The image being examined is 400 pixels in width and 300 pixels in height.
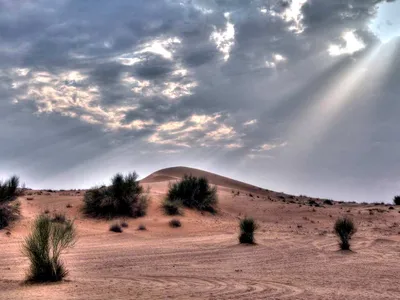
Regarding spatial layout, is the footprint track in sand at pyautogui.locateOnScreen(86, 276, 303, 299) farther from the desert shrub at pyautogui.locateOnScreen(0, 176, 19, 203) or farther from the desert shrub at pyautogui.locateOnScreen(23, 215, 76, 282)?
the desert shrub at pyautogui.locateOnScreen(0, 176, 19, 203)

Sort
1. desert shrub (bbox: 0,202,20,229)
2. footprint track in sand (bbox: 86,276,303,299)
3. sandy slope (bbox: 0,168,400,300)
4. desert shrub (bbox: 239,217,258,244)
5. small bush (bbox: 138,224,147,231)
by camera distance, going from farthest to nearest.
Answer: small bush (bbox: 138,224,147,231) < desert shrub (bbox: 0,202,20,229) < desert shrub (bbox: 239,217,258,244) < sandy slope (bbox: 0,168,400,300) < footprint track in sand (bbox: 86,276,303,299)

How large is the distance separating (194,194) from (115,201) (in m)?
8.01

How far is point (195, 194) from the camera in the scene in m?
37.6

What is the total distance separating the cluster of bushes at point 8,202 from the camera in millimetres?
24388

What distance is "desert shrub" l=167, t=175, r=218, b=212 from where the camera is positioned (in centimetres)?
3681

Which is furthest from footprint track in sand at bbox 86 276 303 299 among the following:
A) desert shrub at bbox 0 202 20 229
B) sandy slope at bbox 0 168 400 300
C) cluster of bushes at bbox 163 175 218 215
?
cluster of bushes at bbox 163 175 218 215

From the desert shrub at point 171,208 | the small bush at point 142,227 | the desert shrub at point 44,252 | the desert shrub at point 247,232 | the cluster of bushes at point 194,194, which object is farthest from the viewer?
the cluster of bushes at point 194,194

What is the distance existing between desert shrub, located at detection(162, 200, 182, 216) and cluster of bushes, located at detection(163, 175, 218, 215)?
159cm

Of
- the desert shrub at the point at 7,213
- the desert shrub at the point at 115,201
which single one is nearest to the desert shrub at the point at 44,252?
the desert shrub at the point at 7,213

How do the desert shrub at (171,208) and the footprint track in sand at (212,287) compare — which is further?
the desert shrub at (171,208)

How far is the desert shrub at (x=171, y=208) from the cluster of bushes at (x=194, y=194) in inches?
62.6

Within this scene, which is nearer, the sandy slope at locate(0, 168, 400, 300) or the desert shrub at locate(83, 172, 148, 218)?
the sandy slope at locate(0, 168, 400, 300)

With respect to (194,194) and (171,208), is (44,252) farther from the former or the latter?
(194,194)

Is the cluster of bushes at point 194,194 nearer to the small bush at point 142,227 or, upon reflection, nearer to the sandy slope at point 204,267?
the sandy slope at point 204,267
